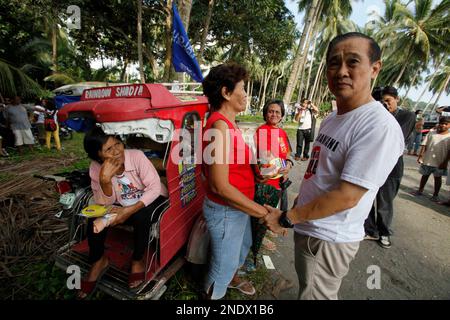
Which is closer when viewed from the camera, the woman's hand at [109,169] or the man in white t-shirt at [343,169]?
the man in white t-shirt at [343,169]

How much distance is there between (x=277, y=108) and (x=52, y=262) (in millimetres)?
3596

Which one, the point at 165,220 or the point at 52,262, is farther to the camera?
the point at 52,262

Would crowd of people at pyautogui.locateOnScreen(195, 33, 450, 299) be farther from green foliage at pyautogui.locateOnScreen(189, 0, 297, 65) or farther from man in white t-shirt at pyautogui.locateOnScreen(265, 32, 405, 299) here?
green foliage at pyautogui.locateOnScreen(189, 0, 297, 65)

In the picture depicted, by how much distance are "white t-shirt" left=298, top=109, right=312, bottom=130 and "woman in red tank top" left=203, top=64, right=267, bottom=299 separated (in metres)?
6.23

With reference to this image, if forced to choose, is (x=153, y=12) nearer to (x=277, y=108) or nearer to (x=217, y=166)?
(x=277, y=108)

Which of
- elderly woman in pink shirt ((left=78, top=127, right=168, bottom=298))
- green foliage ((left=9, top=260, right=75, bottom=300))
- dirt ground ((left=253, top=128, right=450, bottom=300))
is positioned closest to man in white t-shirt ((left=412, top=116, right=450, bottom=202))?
dirt ground ((left=253, top=128, right=450, bottom=300))

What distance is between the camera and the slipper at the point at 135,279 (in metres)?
2.13

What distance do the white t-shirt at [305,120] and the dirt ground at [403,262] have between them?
3.71m

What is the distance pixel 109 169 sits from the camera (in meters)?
2.21

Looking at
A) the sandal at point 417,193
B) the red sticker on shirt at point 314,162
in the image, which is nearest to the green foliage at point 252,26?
the sandal at point 417,193

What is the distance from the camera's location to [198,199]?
9.87 feet

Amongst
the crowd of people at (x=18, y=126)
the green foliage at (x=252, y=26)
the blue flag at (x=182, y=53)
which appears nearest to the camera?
the blue flag at (x=182, y=53)

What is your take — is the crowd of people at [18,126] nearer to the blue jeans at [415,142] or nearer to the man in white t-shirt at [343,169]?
the man in white t-shirt at [343,169]
